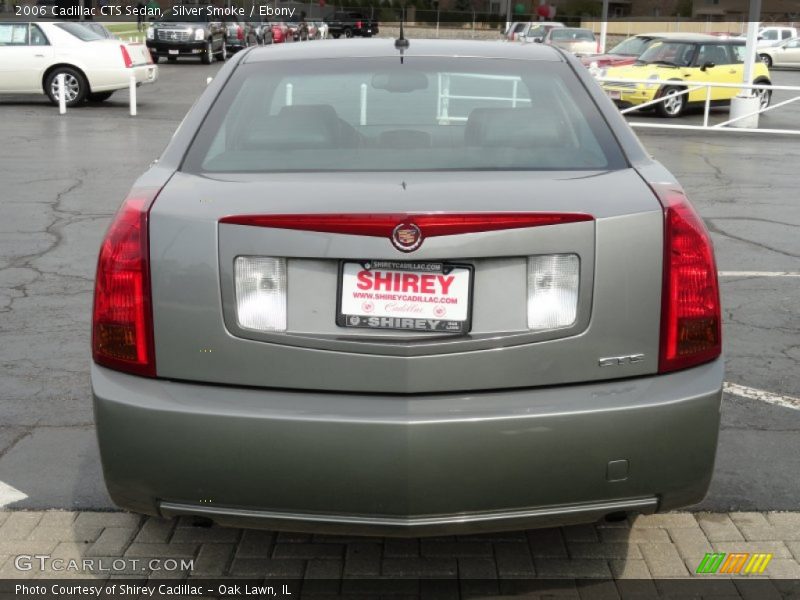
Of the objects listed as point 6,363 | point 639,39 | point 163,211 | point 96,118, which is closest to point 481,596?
point 163,211

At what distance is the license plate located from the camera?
293 centimetres

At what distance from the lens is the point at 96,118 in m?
19.0

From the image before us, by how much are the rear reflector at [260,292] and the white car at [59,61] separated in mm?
18048

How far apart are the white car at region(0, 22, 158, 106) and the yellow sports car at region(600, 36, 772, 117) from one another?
8.89 meters

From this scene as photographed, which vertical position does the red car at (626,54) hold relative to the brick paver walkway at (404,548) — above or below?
above

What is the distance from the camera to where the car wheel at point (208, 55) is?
120ft

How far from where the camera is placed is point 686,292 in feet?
10.2

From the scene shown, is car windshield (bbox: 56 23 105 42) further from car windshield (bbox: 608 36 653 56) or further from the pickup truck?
the pickup truck

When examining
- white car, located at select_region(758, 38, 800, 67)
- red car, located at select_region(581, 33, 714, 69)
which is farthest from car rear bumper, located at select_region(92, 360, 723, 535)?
white car, located at select_region(758, 38, 800, 67)

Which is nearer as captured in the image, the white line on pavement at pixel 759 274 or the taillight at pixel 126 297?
the taillight at pixel 126 297

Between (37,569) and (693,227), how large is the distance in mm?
2314

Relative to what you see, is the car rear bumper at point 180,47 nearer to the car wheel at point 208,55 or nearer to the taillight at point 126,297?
the car wheel at point 208,55

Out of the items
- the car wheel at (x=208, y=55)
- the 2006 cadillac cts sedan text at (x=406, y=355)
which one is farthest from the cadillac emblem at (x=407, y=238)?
the car wheel at (x=208, y=55)

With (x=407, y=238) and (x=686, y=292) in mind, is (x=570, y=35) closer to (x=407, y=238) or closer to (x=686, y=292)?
(x=686, y=292)
